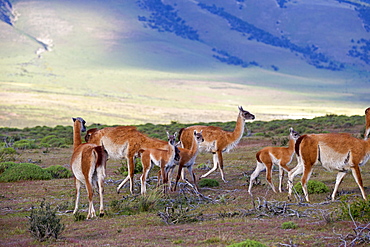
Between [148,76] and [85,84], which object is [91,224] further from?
[148,76]

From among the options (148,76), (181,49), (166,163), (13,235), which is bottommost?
(13,235)

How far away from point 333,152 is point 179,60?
425 ft

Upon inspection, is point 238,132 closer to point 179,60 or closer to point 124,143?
point 124,143

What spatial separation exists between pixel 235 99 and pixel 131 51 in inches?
1874

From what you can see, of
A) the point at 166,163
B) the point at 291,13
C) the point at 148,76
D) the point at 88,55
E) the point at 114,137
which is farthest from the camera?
the point at 291,13

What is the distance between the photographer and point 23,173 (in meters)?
16.2

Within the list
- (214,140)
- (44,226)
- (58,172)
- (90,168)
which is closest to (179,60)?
(58,172)

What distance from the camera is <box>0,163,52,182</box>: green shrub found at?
52.2 feet

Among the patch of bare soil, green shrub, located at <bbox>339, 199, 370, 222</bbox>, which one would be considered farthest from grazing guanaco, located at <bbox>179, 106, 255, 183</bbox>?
green shrub, located at <bbox>339, 199, 370, 222</bbox>

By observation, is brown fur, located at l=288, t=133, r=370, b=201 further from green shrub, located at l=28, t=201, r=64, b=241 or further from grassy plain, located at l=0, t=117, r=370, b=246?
green shrub, located at l=28, t=201, r=64, b=241

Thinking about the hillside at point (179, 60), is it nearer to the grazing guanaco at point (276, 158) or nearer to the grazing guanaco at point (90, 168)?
the grazing guanaco at point (276, 158)

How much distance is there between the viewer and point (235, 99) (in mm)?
99188

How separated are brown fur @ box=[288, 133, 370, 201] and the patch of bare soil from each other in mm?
736

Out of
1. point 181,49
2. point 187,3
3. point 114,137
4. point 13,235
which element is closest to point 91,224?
point 13,235
